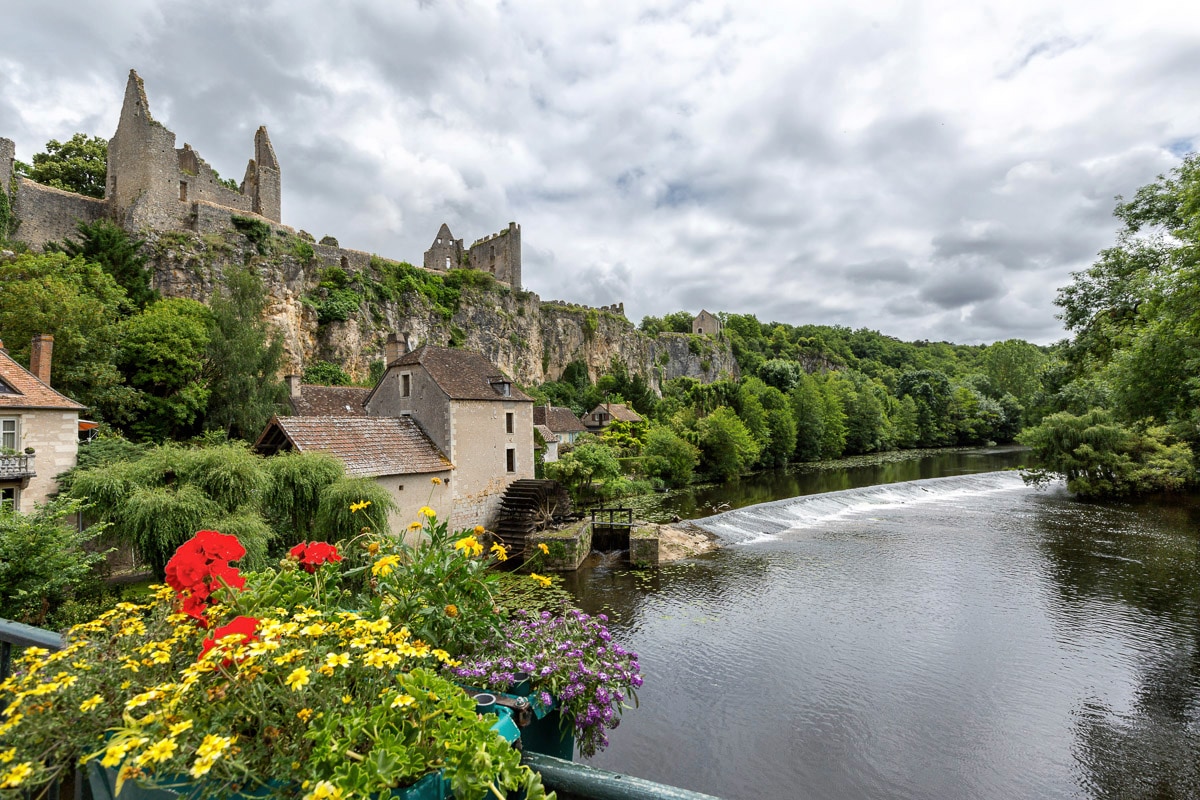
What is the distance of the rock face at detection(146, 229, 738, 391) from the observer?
33.1 metres

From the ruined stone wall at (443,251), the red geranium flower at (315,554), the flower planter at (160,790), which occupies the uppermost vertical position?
the ruined stone wall at (443,251)

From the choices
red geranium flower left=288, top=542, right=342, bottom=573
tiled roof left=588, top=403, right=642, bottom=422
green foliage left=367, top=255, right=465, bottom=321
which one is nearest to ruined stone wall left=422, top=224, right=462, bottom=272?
green foliage left=367, top=255, right=465, bottom=321

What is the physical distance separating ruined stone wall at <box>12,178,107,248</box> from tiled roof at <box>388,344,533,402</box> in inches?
869

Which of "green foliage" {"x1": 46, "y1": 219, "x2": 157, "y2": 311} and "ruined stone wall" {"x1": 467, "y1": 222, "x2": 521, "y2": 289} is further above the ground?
"ruined stone wall" {"x1": 467, "y1": 222, "x2": 521, "y2": 289}

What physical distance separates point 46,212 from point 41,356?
63.1ft

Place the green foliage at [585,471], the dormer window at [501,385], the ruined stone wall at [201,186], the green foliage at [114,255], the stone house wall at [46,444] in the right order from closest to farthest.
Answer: the stone house wall at [46,444] → the dormer window at [501,385] → the green foliage at [114,255] → the green foliage at [585,471] → the ruined stone wall at [201,186]

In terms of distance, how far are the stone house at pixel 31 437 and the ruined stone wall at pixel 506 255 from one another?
43429 millimetres

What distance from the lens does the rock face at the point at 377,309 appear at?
3309cm

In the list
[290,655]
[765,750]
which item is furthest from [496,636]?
[765,750]

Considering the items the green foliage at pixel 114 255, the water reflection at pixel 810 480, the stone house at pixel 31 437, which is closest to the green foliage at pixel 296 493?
the stone house at pixel 31 437

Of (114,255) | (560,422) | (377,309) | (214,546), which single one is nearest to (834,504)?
(560,422)

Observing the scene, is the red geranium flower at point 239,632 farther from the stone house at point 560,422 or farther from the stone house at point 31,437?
the stone house at point 560,422

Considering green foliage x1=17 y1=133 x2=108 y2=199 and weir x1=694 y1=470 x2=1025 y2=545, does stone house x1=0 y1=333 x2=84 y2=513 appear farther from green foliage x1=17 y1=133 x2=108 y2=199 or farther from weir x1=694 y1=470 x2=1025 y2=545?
green foliage x1=17 y1=133 x2=108 y2=199

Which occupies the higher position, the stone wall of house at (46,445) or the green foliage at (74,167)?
the green foliage at (74,167)
